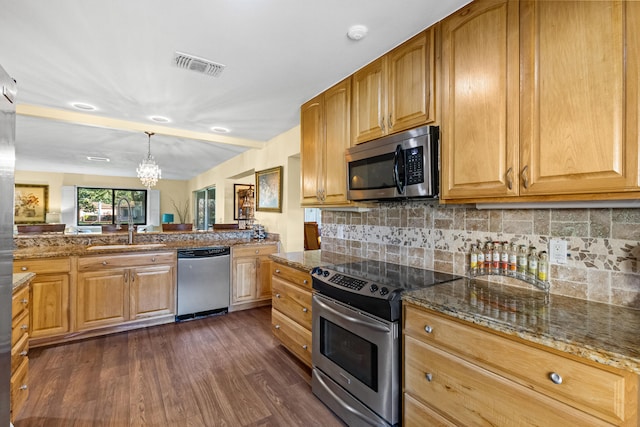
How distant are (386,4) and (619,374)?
188cm

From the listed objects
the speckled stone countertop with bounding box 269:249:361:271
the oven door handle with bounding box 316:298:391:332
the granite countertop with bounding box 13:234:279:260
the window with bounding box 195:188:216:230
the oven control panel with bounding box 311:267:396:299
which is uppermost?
the window with bounding box 195:188:216:230

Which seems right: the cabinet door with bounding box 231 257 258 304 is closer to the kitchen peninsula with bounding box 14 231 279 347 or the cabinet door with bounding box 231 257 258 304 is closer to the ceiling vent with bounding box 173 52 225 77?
the kitchen peninsula with bounding box 14 231 279 347

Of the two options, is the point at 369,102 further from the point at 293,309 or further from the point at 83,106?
the point at 83,106

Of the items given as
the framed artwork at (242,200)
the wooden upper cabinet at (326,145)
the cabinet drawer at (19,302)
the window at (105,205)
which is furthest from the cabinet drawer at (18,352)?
the window at (105,205)

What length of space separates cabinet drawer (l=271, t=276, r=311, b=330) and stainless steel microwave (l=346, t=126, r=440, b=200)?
2.99ft

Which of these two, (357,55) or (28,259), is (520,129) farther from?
(28,259)

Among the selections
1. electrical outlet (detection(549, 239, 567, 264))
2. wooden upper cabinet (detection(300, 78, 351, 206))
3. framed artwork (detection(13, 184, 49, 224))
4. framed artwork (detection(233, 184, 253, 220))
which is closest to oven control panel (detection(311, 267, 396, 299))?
wooden upper cabinet (detection(300, 78, 351, 206))

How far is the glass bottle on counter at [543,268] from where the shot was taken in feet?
4.98

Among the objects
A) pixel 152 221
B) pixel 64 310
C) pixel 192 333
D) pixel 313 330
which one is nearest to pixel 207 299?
pixel 192 333

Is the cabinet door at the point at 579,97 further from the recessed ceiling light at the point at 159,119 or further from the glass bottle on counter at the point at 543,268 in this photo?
the recessed ceiling light at the point at 159,119

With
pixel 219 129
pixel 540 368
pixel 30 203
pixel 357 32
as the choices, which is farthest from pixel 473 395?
pixel 30 203

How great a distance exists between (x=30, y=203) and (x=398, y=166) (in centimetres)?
1016

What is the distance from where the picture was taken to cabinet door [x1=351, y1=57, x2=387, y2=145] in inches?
82.2

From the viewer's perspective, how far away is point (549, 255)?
4.98 feet
